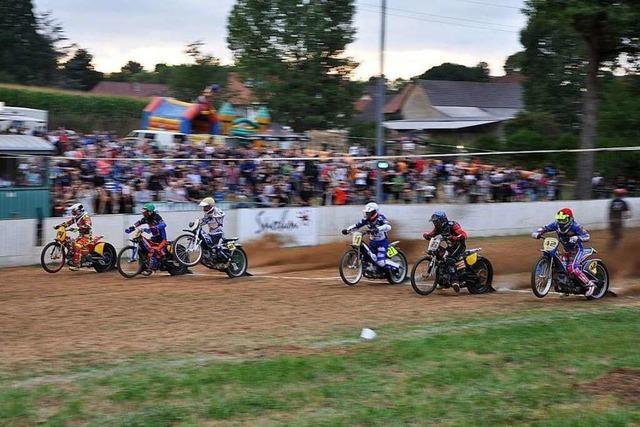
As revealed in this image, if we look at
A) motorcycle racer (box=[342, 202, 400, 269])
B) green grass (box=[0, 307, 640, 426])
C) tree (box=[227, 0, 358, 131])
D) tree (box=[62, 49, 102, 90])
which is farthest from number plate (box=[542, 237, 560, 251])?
tree (box=[62, 49, 102, 90])

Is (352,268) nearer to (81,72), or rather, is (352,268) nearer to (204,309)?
(204,309)

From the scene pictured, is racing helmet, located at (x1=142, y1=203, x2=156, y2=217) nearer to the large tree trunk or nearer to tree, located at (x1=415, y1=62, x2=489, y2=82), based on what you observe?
the large tree trunk

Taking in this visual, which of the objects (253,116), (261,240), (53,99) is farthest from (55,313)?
(53,99)

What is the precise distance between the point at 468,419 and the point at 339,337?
378cm

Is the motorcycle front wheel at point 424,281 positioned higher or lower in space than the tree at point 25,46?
lower

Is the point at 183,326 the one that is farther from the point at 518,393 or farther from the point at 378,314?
the point at 518,393

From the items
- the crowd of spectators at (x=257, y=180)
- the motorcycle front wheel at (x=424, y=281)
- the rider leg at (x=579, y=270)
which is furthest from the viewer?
the crowd of spectators at (x=257, y=180)

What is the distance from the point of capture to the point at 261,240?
22.7 meters

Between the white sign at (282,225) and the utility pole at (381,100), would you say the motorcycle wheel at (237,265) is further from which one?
the utility pole at (381,100)

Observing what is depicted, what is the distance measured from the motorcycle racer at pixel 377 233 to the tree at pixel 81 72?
236 feet

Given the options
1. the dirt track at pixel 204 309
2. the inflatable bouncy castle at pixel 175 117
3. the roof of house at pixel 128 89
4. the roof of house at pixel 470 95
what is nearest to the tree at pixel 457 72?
the roof of house at pixel 470 95

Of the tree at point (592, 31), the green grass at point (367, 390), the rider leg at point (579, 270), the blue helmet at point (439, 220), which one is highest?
the tree at point (592, 31)

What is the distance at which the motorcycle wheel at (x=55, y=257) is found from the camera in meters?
18.2

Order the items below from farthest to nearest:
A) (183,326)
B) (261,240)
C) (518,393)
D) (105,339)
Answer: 1. (261,240)
2. (183,326)
3. (105,339)
4. (518,393)
